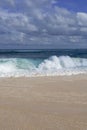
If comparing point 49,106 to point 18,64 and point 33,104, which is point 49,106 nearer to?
point 33,104

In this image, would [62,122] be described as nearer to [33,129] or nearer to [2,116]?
[33,129]

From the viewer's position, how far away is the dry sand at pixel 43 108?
5520 mm

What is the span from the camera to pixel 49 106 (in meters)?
7.06

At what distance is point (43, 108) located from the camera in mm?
6840

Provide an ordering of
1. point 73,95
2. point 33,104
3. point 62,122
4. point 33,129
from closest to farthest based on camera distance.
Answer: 1. point 33,129
2. point 62,122
3. point 33,104
4. point 73,95

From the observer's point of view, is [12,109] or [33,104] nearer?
[12,109]

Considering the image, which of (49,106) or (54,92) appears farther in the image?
(54,92)

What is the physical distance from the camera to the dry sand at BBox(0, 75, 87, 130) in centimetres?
552

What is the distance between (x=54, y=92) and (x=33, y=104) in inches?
74.5

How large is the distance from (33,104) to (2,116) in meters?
1.37

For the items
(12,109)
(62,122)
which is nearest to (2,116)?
(12,109)

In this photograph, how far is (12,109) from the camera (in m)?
6.71

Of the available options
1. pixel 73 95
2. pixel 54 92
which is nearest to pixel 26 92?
pixel 54 92

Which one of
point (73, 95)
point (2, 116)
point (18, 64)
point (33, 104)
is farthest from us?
point (18, 64)
